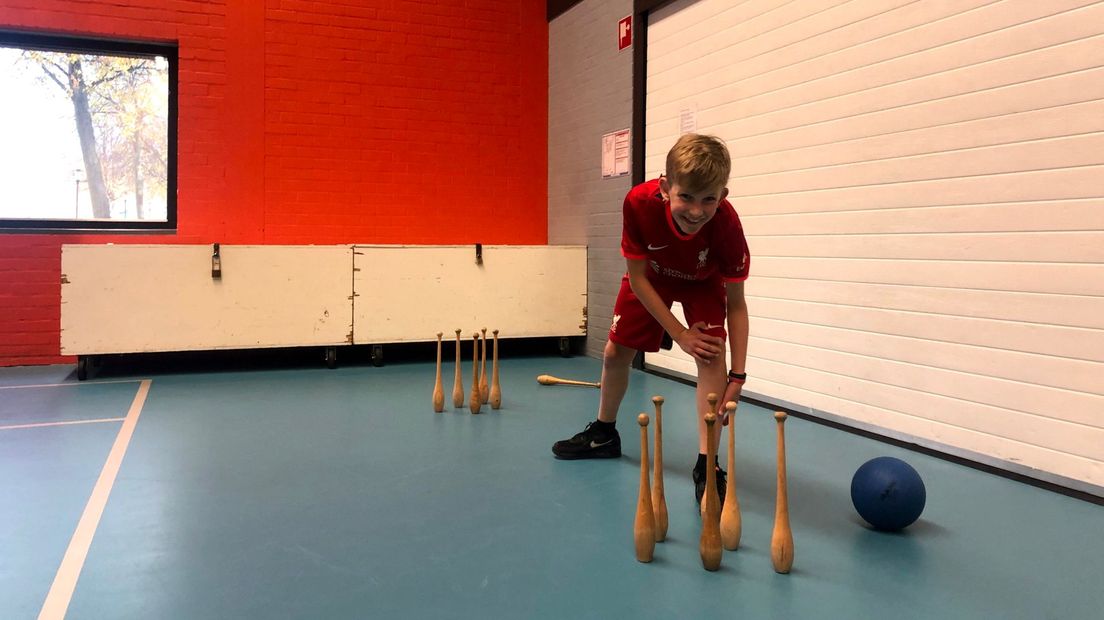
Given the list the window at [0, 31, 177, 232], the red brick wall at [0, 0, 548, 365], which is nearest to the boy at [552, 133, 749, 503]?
the red brick wall at [0, 0, 548, 365]

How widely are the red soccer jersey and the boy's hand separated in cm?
24

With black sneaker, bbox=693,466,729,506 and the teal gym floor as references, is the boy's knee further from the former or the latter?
black sneaker, bbox=693,466,729,506

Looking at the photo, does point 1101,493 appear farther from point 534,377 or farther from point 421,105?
point 421,105

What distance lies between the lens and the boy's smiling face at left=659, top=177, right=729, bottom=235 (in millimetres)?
2248

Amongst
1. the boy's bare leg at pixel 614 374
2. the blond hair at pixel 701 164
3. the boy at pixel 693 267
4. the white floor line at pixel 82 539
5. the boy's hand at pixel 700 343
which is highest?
the blond hair at pixel 701 164

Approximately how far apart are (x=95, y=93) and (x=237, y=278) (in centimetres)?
199

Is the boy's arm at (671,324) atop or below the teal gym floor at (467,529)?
atop

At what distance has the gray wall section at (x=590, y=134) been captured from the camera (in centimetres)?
575

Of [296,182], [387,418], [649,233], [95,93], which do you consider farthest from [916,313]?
[95,93]

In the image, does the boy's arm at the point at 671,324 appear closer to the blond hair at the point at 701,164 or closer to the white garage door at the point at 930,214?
the blond hair at the point at 701,164

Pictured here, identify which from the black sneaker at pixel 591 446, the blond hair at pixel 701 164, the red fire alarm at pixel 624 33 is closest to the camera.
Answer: the blond hair at pixel 701 164

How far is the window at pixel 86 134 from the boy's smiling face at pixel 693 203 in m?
4.81

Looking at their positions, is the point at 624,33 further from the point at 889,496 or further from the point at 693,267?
the point at 889,496

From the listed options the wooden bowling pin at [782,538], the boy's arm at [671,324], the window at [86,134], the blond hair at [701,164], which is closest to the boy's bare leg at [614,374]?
the boy's arm at [671,324]
